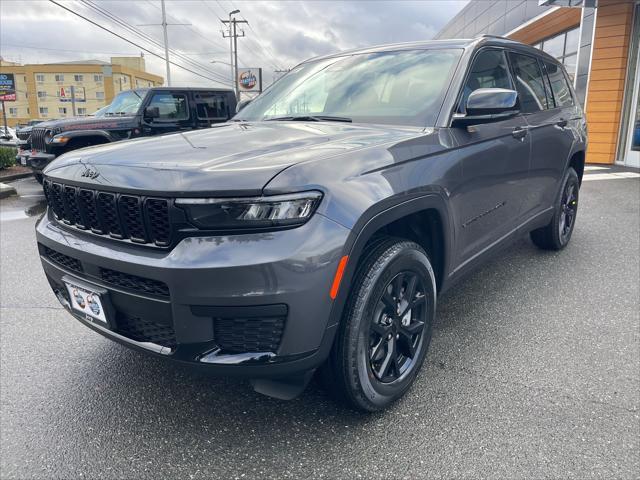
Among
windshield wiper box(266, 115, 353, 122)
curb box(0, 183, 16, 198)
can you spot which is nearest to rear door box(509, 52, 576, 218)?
windshield wiper box(266, 115, 353, 122)

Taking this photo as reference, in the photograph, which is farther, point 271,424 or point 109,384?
point 109,384

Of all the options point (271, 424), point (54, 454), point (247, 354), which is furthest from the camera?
point (271, 424)

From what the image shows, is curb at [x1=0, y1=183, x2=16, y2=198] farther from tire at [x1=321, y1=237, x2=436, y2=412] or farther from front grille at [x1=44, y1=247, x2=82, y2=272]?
tire at [x1=321, y1=237, x2=436, y2=412]

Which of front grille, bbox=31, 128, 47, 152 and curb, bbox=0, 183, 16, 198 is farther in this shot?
curb, bbox=0, 183, 16, 198

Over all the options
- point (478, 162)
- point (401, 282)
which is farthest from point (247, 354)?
point (478, 162)

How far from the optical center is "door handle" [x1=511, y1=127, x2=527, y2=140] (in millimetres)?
3270

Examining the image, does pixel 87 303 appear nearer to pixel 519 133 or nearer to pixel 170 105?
pixel 519 133

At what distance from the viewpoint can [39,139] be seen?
883 centimetres

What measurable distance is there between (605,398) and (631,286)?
1889 mm

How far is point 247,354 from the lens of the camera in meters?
1.79

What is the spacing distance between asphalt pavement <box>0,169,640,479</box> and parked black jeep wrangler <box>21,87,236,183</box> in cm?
597

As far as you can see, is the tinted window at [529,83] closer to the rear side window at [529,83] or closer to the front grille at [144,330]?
the rear side window at [529,83]

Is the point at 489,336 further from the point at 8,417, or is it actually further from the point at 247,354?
the point at 8,417

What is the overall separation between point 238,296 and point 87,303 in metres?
0.84
